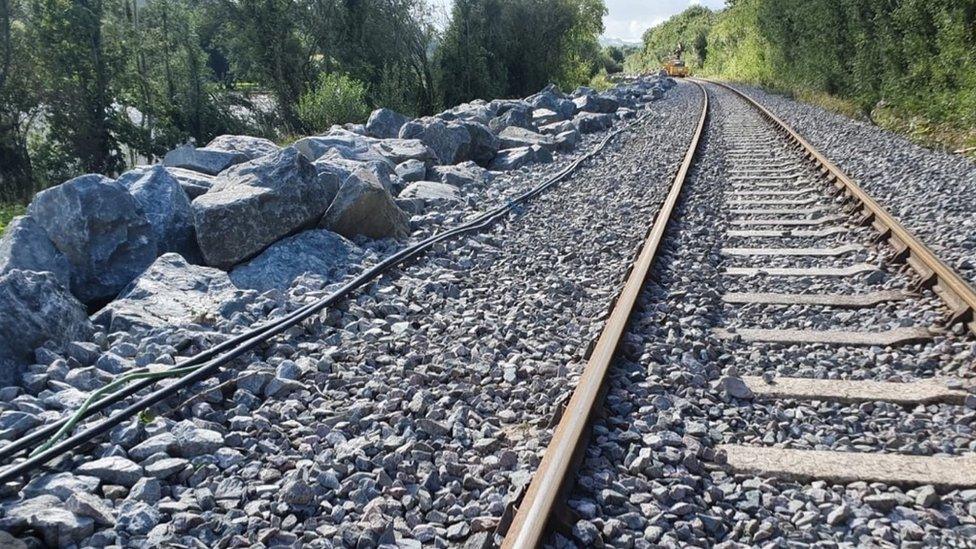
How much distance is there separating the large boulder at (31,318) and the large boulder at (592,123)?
39.5ft

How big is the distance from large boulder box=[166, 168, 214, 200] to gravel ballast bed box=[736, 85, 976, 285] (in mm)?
6380

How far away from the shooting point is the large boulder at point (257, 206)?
571cm

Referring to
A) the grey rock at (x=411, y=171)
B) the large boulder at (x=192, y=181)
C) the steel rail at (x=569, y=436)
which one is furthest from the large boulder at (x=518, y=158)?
the steel rail at (x=569, y=436)

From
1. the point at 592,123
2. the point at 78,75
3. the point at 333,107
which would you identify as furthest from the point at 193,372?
the point at 78,75

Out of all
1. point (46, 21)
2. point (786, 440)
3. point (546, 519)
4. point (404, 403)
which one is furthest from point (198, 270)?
point (46, 21)

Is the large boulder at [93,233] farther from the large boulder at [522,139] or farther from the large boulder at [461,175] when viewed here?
the large boulder at [522,139]

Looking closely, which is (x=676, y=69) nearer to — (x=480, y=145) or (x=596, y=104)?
(x=596, y=104)

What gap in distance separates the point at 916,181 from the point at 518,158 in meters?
5.32

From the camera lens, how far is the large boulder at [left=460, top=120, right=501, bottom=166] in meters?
11.4

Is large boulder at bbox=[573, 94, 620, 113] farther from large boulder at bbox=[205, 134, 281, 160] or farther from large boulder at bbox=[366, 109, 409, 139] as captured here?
large boulder at bbox=[205, 134, 281, 160]

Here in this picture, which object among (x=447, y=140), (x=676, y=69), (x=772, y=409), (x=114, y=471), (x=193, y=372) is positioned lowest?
(x=772, y=409)

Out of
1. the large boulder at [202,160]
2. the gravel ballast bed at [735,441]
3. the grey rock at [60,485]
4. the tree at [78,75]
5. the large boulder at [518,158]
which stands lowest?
the gravel ballast bed at [735,441]

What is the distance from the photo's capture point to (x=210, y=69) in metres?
23.1

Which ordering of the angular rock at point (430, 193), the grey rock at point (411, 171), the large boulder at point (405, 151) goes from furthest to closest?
the large boulder at point (405, 151)
the grey rock at point (411, 171)
the angular rock at point (430, 193)
